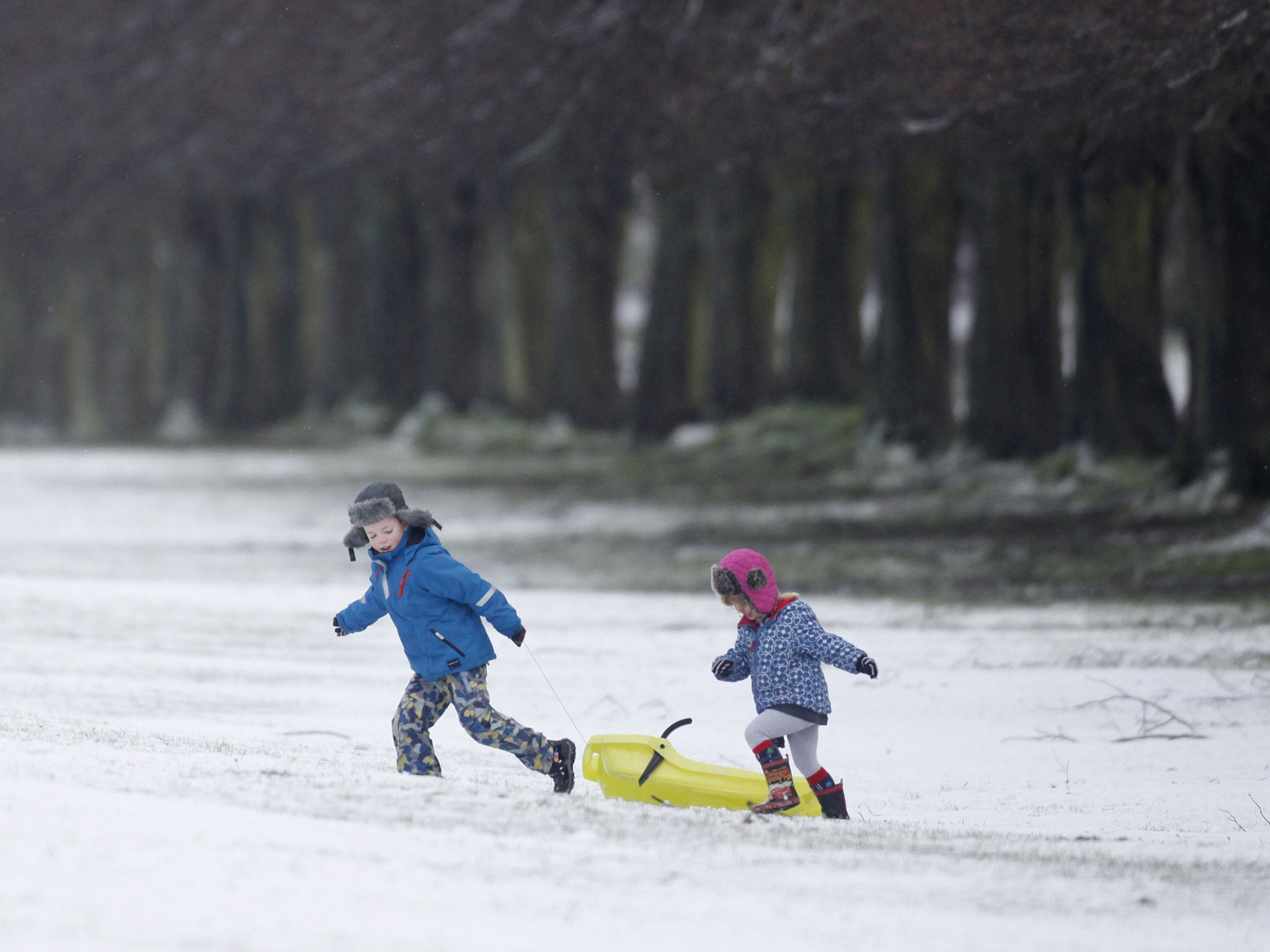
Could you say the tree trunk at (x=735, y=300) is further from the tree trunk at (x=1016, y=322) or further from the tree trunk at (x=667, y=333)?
the tree trunk at (x=1016, y=322)

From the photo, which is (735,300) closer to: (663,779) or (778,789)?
(663,779)

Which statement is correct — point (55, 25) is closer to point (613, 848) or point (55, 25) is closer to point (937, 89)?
point (937, 89)

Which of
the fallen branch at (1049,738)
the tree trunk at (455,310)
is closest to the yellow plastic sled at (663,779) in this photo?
the fallen branch at (1049,738)

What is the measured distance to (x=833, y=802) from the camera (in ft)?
25.8

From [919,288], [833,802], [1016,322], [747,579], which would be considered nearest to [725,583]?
[747,579]

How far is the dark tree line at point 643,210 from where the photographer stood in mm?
17469

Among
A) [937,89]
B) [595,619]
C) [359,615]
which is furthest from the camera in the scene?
[937,89]

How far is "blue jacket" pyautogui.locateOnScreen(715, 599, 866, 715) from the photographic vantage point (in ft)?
25.5

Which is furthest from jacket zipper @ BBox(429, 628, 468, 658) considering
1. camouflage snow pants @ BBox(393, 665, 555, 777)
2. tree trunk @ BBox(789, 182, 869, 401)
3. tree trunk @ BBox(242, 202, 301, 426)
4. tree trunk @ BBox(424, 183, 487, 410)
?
tree trunk @ BBox(242, 202, 301, 426)

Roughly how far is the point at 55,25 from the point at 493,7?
16.0 m

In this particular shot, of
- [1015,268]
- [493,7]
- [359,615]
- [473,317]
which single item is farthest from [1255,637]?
[473,317]

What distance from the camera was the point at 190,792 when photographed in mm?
6605

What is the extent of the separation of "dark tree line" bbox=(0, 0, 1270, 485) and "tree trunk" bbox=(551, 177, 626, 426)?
54 millimetres

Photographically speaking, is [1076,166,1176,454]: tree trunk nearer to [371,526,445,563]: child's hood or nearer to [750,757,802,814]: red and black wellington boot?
[750,757,802,814]: red and black wellington boot
